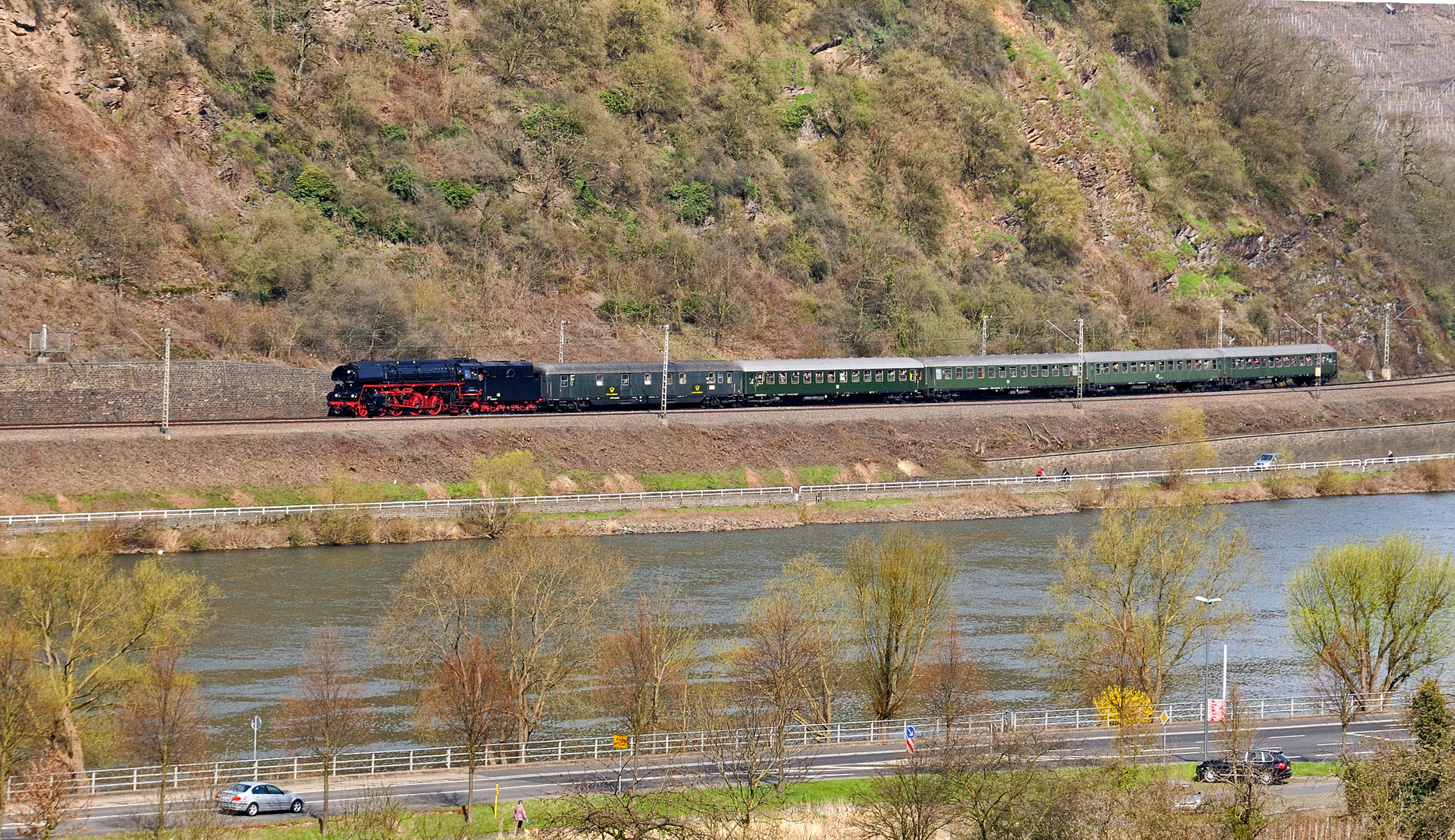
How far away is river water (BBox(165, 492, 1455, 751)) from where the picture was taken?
4669 cm

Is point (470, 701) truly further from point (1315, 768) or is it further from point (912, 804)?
point (1315, 768)

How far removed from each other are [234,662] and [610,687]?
12.5 metres

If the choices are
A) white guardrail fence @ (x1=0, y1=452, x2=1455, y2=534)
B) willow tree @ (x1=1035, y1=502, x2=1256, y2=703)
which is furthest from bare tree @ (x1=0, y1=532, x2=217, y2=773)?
willow tree @ (x1=1035, y1=502, x2=1256, y2=703)

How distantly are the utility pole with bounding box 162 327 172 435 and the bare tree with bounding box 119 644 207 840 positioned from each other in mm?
31461

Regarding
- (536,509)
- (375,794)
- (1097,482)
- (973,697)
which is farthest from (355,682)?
(1097,482)

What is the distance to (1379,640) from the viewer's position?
163 feet

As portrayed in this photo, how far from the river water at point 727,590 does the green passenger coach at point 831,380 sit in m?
16.9

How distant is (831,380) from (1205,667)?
149ft

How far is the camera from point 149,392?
246ft

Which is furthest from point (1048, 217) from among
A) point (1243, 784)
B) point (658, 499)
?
point (1243, 784)

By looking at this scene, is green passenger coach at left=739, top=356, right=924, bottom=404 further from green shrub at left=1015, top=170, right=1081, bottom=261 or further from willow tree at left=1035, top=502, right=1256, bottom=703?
green shrub at left=1015, top=170, right=1081, bottom=261

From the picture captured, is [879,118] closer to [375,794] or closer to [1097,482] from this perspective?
[1097,482]

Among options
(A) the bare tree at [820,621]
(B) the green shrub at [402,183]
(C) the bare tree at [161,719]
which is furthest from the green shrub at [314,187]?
(C) the bare tree at [161,719]

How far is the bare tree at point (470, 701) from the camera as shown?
121ft
